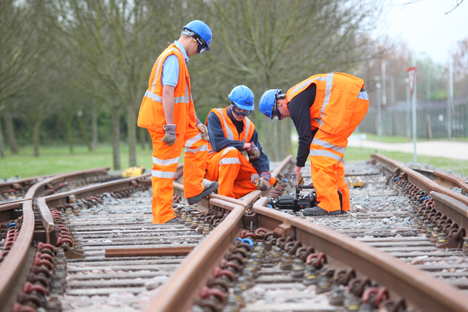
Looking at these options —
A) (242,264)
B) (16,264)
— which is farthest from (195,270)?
(16,264)

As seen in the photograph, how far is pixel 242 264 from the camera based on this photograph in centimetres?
314

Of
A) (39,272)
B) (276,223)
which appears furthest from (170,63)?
(39,272)

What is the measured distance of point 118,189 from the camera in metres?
8.42

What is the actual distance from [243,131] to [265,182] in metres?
0.74

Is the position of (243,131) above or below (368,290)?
above

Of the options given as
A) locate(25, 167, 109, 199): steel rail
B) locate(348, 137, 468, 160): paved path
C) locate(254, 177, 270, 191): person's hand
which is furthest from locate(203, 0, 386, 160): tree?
locate(254, 177, 270, 191): person's hand

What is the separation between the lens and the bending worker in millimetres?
6059

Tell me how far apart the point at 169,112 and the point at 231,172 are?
1547 mm

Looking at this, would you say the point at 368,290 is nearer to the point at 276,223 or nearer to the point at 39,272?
the point at 276,223

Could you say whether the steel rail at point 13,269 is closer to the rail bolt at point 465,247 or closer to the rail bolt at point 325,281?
the rail bolt at point 325,281

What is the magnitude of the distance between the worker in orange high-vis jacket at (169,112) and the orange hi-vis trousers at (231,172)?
0.84 meters

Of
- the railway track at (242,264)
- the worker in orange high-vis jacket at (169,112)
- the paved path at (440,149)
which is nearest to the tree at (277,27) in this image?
the paved path at (440,149)

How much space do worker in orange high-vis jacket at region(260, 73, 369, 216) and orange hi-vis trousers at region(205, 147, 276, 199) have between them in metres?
1.03

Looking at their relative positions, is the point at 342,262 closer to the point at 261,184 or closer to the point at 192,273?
the point at 192,273
